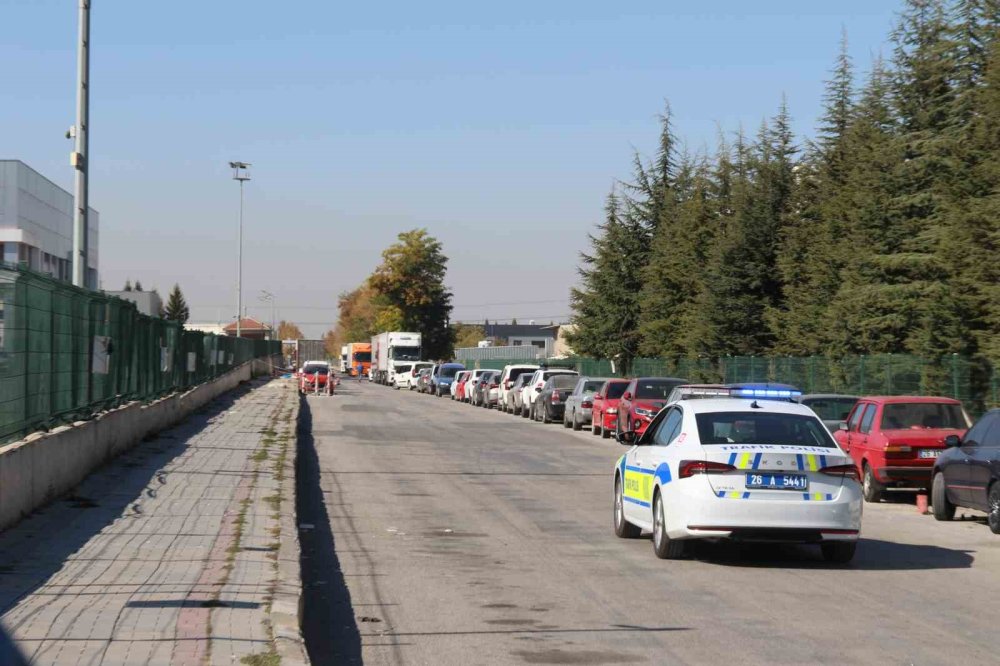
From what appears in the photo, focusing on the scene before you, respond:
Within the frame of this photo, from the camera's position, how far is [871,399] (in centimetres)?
1981

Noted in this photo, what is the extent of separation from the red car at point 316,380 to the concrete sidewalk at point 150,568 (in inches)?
1731

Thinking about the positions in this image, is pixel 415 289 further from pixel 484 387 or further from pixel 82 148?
pixel 82 148

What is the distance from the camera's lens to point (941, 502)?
16859 millimetres

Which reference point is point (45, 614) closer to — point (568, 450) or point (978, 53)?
point (568, 450)

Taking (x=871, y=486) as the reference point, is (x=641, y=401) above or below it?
above

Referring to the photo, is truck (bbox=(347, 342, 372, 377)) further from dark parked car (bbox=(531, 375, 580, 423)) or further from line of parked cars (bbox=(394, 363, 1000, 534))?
line of parked cars (bbox=(394, 363, 1000, 534))

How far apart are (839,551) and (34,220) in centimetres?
7696

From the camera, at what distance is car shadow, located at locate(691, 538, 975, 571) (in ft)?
41.0

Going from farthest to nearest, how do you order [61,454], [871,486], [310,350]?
[310,350] < [871,486] < [61,454]

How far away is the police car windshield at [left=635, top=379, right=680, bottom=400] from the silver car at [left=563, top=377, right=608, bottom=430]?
4581mm

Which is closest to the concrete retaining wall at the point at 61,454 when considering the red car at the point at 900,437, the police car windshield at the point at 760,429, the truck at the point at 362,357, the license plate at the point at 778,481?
the police car windshield at the point at 760,429

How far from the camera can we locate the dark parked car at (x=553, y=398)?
138 feet

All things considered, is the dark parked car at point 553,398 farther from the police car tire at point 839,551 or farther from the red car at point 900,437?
the police car tire at point 839,551

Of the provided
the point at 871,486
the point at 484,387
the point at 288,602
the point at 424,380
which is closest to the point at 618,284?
the point at 484,387
